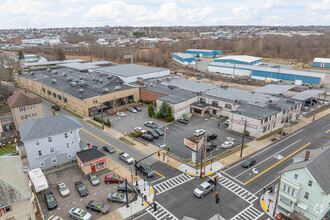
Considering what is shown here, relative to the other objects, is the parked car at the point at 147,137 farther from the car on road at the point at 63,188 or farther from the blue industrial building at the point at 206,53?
the blue industrial building at the point at 206,53

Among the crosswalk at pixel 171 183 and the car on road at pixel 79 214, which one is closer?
the car on road at pixel 79 214

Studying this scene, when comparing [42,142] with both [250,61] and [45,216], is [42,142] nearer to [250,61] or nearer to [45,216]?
[45,216]

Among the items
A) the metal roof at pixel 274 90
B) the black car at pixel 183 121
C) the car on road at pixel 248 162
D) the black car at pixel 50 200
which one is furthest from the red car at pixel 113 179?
the metal roof at pixel 274 90

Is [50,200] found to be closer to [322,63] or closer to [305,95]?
[305,95]

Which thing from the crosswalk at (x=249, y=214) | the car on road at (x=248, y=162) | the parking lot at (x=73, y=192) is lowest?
the crosswalk at (x=249, y=214)

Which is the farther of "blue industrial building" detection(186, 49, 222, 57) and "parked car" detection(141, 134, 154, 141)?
"blue industrial building" detection(186, 49, 222, 57)

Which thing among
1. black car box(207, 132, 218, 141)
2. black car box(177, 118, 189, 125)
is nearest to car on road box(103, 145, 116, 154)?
black car box(207, 132, 218, 141)

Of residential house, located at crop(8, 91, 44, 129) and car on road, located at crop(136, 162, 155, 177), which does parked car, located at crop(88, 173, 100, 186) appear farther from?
residential house, located at crop(8, 91, 44, 129)

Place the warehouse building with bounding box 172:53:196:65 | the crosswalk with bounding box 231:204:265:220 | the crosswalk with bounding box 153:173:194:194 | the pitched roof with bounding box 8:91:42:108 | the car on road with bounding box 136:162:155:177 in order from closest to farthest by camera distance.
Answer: the crosswalk with bounding box 231:204:265:220 < the crosswalk with bounding box 153:173:194:194 < the car on road with bounding box 136:162:155:177 < the pitched roof with bounding box 8:91:42:108 < the warehouse building with bounding box 172:53:196:65
